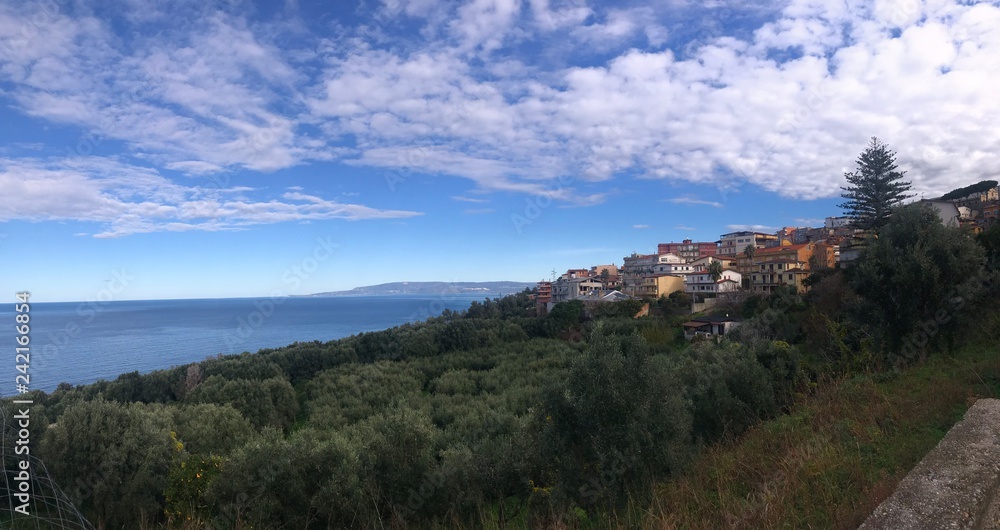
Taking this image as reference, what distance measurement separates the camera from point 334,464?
35.5 feet

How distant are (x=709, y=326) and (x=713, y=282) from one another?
39.6ft

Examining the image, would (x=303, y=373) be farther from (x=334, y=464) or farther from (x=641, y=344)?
(x=641, y=344)

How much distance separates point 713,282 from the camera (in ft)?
142

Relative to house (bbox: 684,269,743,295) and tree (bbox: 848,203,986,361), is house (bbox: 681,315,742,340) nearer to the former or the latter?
house (bbox: 684,269,743,295)

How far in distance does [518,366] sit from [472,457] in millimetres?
22663

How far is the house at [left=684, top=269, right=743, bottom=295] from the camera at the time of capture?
138 ft

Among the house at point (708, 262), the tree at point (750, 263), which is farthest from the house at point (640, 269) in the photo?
the tree at point (750, 263)

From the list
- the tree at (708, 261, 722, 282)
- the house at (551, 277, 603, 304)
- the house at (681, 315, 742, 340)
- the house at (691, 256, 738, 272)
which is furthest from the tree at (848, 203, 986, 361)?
the house at (551, 277, 603, 304)

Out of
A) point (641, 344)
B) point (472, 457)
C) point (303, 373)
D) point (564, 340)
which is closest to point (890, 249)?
→ point (641, 344)

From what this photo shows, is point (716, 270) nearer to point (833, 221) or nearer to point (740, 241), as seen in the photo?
point (740, 241)

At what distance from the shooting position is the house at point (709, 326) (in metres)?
30.9

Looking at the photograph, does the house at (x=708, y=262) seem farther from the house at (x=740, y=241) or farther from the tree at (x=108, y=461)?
the tree at (x=108, y=461)

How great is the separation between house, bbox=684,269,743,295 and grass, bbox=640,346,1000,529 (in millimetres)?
33909

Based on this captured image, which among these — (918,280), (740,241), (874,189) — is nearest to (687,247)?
(740,241)
